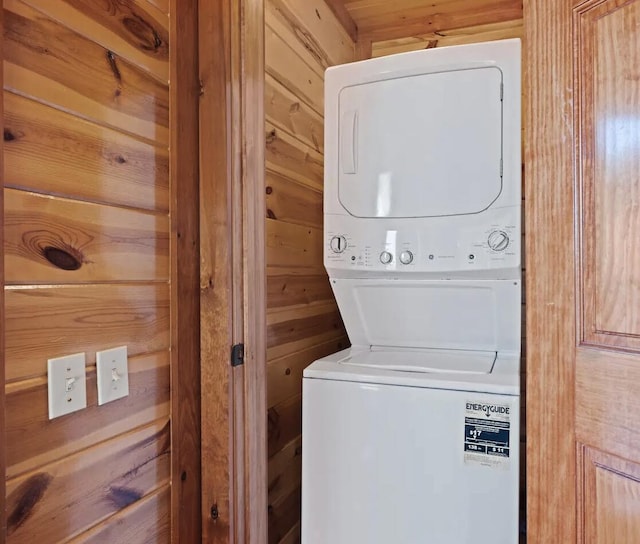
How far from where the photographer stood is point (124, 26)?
1.01 m

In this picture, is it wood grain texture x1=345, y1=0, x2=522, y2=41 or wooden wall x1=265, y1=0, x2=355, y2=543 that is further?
wood grain texture x1=345, y1=0, x2=522, y2=41

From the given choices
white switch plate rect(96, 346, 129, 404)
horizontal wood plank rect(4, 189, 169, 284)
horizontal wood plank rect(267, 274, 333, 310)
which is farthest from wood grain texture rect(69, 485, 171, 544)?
horizontal wood plank rect(267, 274, 333, 310)

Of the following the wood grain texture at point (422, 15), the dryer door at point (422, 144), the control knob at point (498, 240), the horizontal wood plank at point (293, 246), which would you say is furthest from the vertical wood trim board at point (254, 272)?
the wood grain texture at point (422, 15)

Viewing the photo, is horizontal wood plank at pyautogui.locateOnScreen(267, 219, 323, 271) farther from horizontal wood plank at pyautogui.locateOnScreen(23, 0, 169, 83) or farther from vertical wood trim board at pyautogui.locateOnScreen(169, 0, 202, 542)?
horizontal wood plank at pyautogui.locateOnScreen(23, 0, 169, 83)

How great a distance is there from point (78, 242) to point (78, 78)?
321 millimetres

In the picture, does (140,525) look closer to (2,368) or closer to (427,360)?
(2,368)

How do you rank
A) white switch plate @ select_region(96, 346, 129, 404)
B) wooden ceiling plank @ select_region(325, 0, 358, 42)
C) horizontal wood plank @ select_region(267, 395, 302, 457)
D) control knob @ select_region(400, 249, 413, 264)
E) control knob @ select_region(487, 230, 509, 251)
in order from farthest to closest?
wooden ceiling plank @ select_region(325, 0, 358, 42), horizontal wood plank @ select_region(267, 395, 302, 457), control knob @ select_region(400, 249, 413, 264), control knob @ select_region(487, 230, 509, 251), white switch plate @ select_region(96, 346, 129, 404)

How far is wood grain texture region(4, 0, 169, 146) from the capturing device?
0.79 m

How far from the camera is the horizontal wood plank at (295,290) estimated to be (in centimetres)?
158

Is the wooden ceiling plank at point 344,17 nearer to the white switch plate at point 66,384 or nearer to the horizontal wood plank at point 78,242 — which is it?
the horizontal wood plank at point 78,242

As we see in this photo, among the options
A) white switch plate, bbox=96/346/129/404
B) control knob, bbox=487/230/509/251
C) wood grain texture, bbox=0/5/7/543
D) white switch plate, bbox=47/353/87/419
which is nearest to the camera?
wood grain texture, bbox=0/5/7/543

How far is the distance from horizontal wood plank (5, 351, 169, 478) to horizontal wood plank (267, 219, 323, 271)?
568 mm

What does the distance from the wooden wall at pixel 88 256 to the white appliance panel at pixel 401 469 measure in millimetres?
435

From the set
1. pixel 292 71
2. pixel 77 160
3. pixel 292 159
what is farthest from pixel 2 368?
pixel 292 71
